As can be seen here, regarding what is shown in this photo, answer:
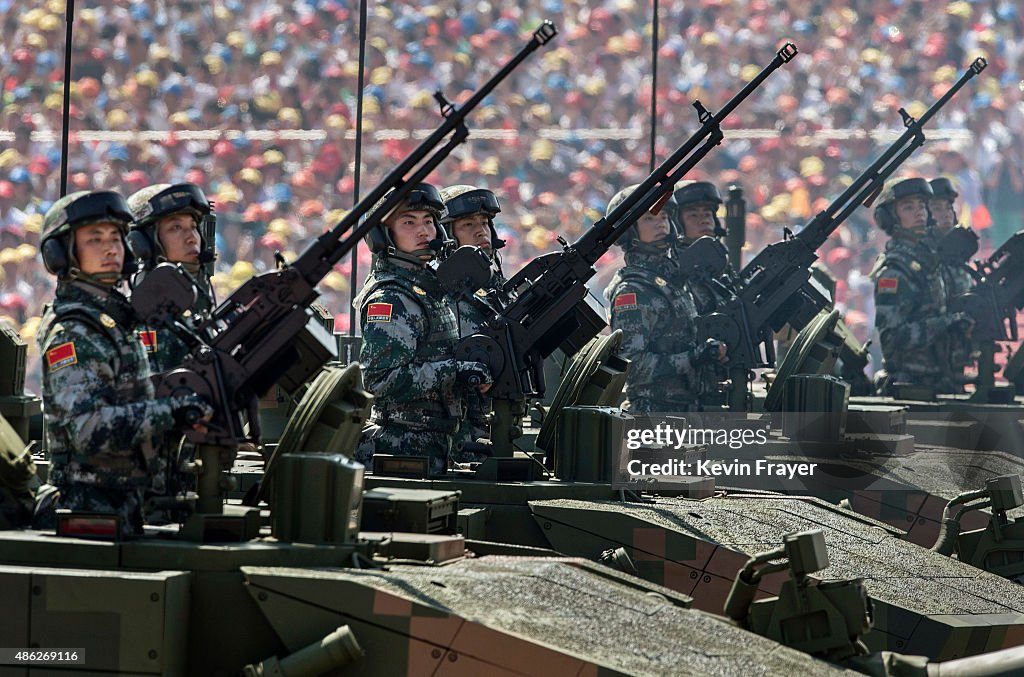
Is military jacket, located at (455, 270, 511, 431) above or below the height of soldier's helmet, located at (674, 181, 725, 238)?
below

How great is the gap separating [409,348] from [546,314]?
3.53 ft

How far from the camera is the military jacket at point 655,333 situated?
46.3 ft

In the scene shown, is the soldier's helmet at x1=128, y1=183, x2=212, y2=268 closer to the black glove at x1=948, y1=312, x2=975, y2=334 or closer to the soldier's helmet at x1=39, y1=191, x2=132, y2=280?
the soldier's helmet at x1=39, y1=191, x2=132, y2=280

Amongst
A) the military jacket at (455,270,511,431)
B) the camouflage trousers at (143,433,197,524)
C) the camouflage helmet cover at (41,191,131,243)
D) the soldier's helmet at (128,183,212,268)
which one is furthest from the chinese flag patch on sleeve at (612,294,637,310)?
the camouflage helmet cover at (41,191,131,243)

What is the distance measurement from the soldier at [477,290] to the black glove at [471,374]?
418 millimetres

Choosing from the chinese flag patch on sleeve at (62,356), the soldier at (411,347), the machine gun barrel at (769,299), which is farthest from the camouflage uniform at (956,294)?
the chinese flag patch on sleeve at (62,356)

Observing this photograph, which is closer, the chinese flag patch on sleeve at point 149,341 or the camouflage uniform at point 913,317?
the chinese flag patch on sleeve at point 149,341

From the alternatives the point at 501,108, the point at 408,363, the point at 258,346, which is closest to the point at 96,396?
the point at 258,346

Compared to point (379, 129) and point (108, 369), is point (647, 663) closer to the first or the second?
point (108, 369)

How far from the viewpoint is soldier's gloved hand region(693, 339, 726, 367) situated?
14.0m

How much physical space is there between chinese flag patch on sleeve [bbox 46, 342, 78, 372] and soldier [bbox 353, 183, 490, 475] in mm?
2957

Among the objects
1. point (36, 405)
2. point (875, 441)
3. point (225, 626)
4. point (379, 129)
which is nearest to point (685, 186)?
point (875, 441)

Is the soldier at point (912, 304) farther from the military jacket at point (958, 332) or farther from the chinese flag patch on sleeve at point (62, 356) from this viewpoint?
the chinese flag patch on sleeve at point (62, 356)

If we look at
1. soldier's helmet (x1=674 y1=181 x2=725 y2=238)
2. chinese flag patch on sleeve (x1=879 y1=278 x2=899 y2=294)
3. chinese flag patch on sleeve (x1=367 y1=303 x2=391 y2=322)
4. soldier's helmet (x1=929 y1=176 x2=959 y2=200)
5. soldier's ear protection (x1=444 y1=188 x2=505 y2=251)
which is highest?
soldier's helmet (x1=929 y1=176 x2=959 y2=200)
